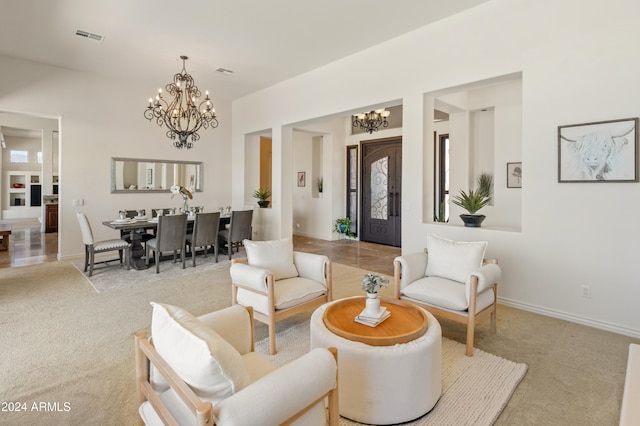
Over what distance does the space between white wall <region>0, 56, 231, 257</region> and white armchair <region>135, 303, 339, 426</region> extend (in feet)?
19.4

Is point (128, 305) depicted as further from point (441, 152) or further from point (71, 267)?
point (441, 152)

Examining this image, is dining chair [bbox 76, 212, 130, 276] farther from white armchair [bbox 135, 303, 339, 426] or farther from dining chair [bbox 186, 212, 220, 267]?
white armchair [bbox 135, 303, 339, 426]

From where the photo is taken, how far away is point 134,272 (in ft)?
16.9

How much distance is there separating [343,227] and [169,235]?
14.7ft

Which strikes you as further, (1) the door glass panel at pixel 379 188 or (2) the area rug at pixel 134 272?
(1) the door glass panel at pixel 379 188

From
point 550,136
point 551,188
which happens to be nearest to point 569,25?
point 550,136

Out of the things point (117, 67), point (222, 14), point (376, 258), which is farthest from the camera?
point (376, 258)

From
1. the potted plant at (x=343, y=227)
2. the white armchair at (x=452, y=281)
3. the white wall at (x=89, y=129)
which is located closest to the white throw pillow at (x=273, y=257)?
the white armchair at (x=452, y=281)

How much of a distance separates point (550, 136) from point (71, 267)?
7051 millimetres

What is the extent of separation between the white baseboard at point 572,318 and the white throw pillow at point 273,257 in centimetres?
251

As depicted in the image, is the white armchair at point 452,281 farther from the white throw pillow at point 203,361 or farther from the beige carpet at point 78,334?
the white throw pillow at point 203,361

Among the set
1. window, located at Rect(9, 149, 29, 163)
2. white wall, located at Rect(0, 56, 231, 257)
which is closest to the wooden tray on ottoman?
white wall, located at Rect(0, 56, 231, 257)

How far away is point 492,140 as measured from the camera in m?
6.03

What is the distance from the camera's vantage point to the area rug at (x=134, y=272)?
458 cm
